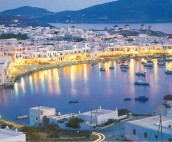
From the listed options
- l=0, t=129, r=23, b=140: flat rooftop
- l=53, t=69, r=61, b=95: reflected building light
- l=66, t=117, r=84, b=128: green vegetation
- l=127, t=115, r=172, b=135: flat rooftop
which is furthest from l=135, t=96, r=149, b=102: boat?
l=0, t=129, r=23, b=140: flat rooftop

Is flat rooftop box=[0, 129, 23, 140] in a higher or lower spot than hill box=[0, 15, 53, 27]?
lower

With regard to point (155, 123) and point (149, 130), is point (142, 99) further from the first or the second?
point (149, 130)

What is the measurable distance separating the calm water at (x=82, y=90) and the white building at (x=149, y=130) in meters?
2.84

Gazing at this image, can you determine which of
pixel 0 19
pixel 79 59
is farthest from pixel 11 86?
pixel 0 19

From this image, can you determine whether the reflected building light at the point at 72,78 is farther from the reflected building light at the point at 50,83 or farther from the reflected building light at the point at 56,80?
the reflected building light at the point at 50,83

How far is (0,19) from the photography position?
41375mm

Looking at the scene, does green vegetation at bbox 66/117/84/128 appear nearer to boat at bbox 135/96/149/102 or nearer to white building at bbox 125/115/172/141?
white building at bbox 125/115/172/141

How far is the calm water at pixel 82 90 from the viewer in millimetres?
7867

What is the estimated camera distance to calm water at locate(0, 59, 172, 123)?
25.8 ft

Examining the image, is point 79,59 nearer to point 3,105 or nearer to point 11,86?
point 11,86

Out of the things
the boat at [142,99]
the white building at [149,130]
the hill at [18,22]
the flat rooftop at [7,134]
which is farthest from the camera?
the hill at [18,22]

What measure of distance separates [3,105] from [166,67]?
20.1 feet

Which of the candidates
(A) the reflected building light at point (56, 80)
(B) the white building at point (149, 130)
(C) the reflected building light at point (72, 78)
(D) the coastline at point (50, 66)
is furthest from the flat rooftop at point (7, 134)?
(D) the coastline at point (50, 66)

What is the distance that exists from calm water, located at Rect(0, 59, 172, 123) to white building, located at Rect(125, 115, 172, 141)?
2.84 m
